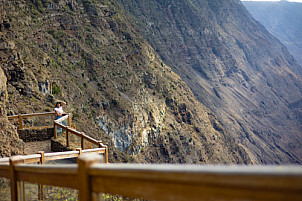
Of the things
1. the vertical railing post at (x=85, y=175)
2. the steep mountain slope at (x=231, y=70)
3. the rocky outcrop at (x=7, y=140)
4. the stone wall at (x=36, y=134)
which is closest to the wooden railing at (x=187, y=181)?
the vertical railing post at (x=85, y=175)

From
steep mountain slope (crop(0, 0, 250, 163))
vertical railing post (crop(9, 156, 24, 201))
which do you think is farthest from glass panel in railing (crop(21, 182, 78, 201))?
steep mountain slope (crop(0, 0, 250, 163))

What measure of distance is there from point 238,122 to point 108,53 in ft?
223

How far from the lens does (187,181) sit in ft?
7.00

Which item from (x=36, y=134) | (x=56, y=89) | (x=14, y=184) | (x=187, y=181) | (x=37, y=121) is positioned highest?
(x=187, y=181)

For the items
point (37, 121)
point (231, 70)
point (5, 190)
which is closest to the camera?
point (5, 190)

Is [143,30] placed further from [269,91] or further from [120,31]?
[269,91]

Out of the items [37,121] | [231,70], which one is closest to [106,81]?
[37,121]

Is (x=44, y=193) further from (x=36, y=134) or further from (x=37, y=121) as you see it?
(x=37, y=121)

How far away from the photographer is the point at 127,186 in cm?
251

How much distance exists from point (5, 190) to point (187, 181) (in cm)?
345

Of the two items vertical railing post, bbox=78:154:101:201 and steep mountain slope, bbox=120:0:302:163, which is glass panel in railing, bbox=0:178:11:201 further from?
steep mountain slope, bbox=120:0:302:163

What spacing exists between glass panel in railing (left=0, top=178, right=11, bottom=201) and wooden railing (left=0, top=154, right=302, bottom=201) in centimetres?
182

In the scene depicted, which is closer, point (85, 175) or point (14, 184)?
point (85, 175)

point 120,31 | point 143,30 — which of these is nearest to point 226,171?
point 120,31
